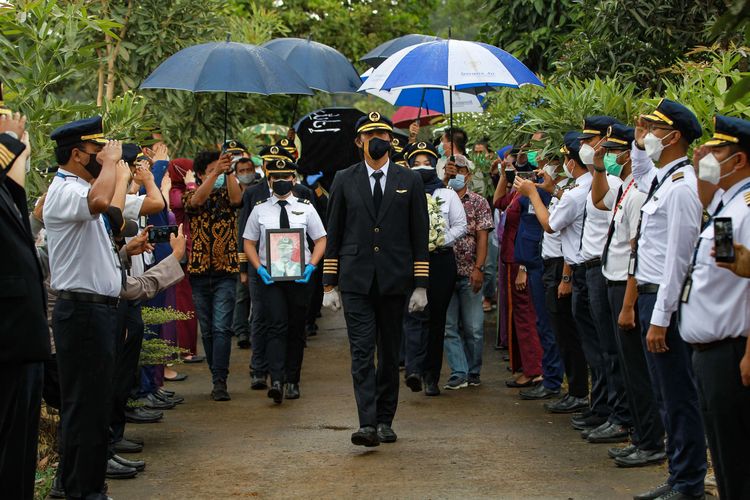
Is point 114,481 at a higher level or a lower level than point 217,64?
lower

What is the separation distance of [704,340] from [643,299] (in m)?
1.59

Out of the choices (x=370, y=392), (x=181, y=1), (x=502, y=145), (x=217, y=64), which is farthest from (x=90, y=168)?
(x=181, y=1)

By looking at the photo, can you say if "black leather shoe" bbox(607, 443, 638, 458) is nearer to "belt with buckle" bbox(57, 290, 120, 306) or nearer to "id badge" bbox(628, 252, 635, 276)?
"id badge" bbox(628, 252, 635, 276)

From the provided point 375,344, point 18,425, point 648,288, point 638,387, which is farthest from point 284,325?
point 18,425

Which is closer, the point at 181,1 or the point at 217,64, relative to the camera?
the point at 217,64

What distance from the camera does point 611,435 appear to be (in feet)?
29.3

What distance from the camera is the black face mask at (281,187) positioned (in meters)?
11.0

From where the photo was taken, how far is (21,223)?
218 inches

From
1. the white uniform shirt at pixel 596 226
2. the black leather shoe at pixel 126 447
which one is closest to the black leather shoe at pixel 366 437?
the black leather shoe at pixel 126 447

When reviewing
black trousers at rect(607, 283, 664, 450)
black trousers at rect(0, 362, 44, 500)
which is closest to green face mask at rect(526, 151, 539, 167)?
black trousers at rect(607, 283, 664, 450)

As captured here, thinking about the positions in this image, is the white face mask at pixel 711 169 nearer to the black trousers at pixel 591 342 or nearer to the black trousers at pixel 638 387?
the black trousers at pixel 638 387

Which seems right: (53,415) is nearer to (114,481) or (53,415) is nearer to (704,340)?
(114,481)

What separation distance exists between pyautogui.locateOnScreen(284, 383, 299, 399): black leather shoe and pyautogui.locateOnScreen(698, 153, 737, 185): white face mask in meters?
5.97

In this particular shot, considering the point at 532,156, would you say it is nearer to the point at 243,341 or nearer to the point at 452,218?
the point at 452,218
